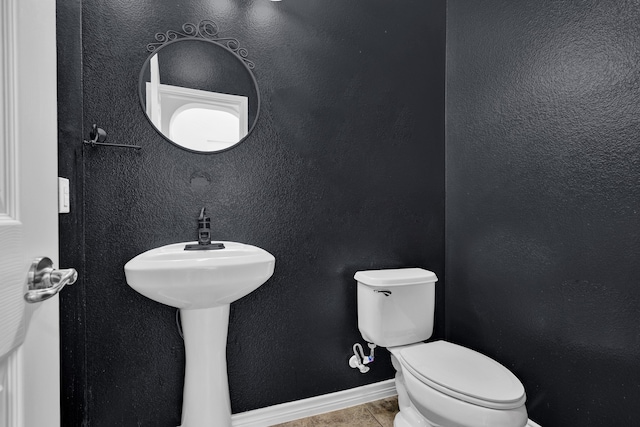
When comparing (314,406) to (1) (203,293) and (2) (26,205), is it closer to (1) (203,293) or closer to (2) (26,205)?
(1) (203,293)

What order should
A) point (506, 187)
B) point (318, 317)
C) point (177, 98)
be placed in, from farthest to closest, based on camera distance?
point (318, 317) → point (506, 187) → point (177, 98)

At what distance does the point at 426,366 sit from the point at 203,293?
92 centimetres

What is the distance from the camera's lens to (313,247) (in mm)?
1665

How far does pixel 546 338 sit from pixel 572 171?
0.73 m

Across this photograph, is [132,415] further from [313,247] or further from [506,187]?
[506,187]

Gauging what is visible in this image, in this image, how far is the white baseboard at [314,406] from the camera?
154cm

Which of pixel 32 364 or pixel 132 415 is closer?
pixel 32 364

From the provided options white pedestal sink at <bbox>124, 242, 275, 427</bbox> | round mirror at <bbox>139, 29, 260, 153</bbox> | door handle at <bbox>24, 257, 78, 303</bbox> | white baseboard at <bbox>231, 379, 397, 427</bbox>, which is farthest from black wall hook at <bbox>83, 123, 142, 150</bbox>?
white baseboard at <bbox>231, 379, 397, 427</bbox>

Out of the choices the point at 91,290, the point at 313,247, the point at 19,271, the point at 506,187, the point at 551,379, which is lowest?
the point at 551,379

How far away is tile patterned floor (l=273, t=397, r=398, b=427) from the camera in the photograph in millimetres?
→ 1582

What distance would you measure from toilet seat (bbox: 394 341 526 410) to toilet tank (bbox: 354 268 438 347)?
0.40 ft

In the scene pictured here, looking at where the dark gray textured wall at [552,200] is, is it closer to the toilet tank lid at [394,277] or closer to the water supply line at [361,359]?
the toilet tank lid at [394,277]

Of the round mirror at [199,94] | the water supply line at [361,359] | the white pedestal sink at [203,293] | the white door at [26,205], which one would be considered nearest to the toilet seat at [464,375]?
the water supply line at [361,359]

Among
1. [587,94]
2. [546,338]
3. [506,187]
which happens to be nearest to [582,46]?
[587,94]
